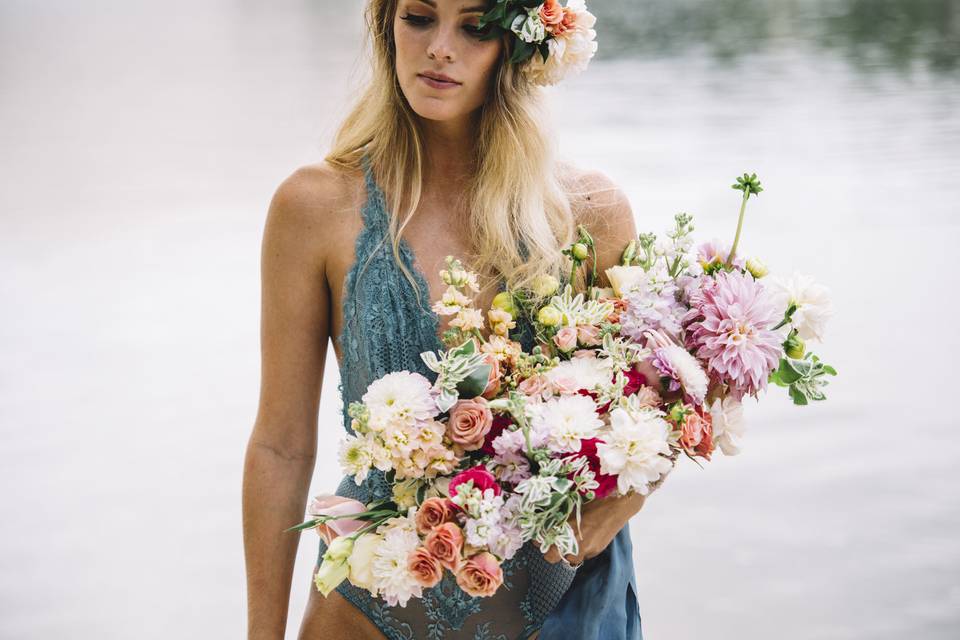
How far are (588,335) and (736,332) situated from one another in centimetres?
22

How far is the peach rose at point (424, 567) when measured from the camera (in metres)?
1.43

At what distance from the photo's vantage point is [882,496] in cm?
403

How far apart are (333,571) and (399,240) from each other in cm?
59

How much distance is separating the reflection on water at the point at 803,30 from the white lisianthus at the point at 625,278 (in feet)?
34.2

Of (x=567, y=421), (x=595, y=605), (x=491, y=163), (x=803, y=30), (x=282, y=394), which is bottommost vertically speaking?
(x=803, y=30)

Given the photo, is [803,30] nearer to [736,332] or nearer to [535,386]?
[736,332]

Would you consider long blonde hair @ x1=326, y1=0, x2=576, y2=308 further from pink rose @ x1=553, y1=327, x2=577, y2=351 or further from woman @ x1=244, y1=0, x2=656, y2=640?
pink rose @ x1=553, y1=327, x2=577, y2=351

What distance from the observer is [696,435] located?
4.91ft

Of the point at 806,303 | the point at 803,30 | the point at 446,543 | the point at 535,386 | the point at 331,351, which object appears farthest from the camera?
the point at 803,30

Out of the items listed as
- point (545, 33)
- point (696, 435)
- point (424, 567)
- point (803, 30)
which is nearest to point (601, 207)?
point (545, 33)

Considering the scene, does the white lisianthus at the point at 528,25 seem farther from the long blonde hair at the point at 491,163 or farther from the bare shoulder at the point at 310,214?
the bare shoulder at the point at 310,214

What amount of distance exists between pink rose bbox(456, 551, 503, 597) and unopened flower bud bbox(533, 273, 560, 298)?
0.46 m

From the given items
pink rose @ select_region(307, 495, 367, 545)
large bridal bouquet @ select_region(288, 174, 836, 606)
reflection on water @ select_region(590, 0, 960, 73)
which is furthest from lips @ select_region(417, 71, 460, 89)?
reflection on water @ select_region(590, 0, 960, 73)

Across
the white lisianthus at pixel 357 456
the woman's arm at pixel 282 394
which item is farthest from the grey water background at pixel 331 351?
the white lisianthus at pixel 357 456
